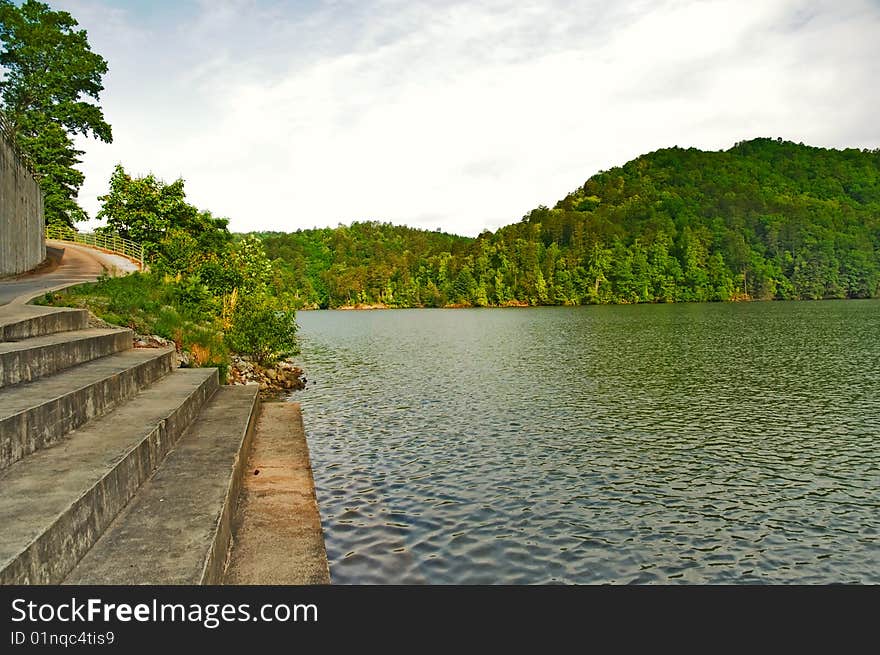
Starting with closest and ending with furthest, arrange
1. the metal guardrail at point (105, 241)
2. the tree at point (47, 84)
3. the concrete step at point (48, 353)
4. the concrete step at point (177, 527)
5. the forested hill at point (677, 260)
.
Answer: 1. the concrete step at point (177, 527)
2. the concrete step at point (48, 353)
3. the tree at point (47, 84)
4. the metal guardrail at point (105, 241)
5. the forested hill at point (677, 260)

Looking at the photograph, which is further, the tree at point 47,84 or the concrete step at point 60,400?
the tree at point 47,84

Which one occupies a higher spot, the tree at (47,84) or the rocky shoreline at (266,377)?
the tree at (47,84)

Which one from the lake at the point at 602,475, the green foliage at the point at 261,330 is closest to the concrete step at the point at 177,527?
the lake at the point at 602,475

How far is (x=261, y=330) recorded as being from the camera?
1075 inches

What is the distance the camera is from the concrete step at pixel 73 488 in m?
4.11

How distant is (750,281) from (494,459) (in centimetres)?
16211

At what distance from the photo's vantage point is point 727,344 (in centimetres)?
4247

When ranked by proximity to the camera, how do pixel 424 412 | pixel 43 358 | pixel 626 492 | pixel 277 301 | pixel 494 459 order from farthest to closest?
1. pixel 277 301
2. pixel 424 412
3. pixel 494 459
4. pixel 626 492
5. pixel 43 358

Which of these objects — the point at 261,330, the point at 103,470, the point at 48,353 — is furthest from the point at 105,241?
the point at 103,470

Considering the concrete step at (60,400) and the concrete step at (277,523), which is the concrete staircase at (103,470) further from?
the concrete step at (277,523)

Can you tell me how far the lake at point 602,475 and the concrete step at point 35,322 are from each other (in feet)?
17.6

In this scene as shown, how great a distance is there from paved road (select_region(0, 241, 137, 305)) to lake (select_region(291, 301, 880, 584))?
8493 millimetres
